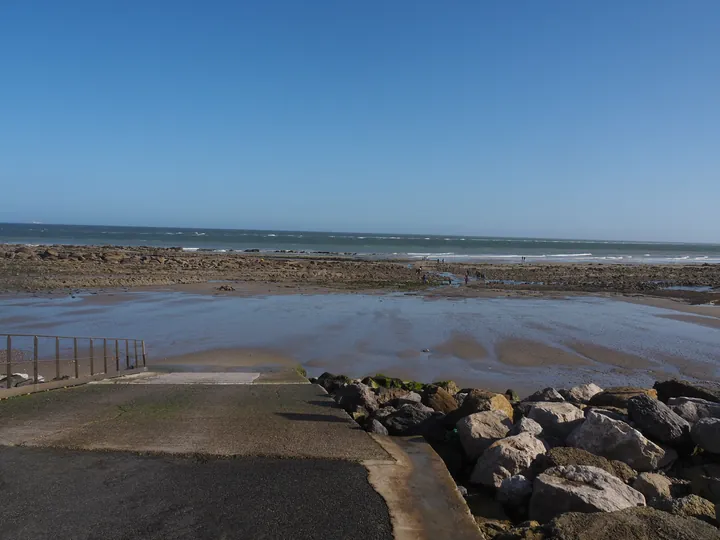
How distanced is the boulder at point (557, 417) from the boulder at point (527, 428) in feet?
1.56

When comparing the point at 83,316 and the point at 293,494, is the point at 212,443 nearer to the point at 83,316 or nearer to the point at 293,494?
the point at 293,494

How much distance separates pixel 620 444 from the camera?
662 cm

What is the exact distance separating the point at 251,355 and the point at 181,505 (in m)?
10.0

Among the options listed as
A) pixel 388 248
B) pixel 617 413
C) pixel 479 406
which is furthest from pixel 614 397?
pixel 388 248

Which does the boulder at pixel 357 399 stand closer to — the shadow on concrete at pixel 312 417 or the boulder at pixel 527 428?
the shadow on concrete at pixel 312 417

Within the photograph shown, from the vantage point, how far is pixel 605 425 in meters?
6.79

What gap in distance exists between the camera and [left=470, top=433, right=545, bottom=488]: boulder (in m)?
6.20

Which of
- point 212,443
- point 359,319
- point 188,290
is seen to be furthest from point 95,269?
point 212,443

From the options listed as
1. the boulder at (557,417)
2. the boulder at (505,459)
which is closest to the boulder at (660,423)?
the boulder at (557,417)

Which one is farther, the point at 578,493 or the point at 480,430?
the point at 480,430

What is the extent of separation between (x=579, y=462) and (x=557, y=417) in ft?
5.41

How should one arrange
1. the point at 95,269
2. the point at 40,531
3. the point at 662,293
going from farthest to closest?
the point at 95,269 → the point at 662,293 → the point at 40,531

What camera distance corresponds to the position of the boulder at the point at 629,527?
14.5 ft

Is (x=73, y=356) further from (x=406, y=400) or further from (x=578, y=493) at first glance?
(x=578, y=493)
